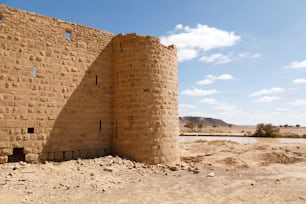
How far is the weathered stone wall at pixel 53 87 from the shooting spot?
29.0 feet

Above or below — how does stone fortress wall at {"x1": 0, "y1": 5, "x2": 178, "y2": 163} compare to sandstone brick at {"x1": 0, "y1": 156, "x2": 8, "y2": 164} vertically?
above

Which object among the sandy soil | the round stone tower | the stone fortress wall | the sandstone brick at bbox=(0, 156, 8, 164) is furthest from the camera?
the round stone tower

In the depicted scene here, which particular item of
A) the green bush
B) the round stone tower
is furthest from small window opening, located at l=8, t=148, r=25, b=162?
the green bush

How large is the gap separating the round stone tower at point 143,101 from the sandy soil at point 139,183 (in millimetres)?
748

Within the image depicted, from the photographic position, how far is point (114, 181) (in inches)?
321

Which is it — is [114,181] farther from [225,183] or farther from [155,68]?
[155,68]

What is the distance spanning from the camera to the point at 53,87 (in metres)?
9.75

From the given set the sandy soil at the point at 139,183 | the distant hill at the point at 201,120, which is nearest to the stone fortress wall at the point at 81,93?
the sandy soil at the point at 139,183

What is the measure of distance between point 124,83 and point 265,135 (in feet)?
122

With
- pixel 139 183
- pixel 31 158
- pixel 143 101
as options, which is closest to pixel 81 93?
pixel 143 101

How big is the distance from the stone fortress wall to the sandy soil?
2.52ft

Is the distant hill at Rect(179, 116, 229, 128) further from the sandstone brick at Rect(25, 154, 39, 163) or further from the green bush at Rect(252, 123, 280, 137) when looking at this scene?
the sandstone brick at Rect(25, 154, 39, 163)

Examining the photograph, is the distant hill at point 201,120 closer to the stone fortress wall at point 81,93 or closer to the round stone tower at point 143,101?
the round stone tower at point 143,101

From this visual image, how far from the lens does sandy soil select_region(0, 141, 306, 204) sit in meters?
6.73
